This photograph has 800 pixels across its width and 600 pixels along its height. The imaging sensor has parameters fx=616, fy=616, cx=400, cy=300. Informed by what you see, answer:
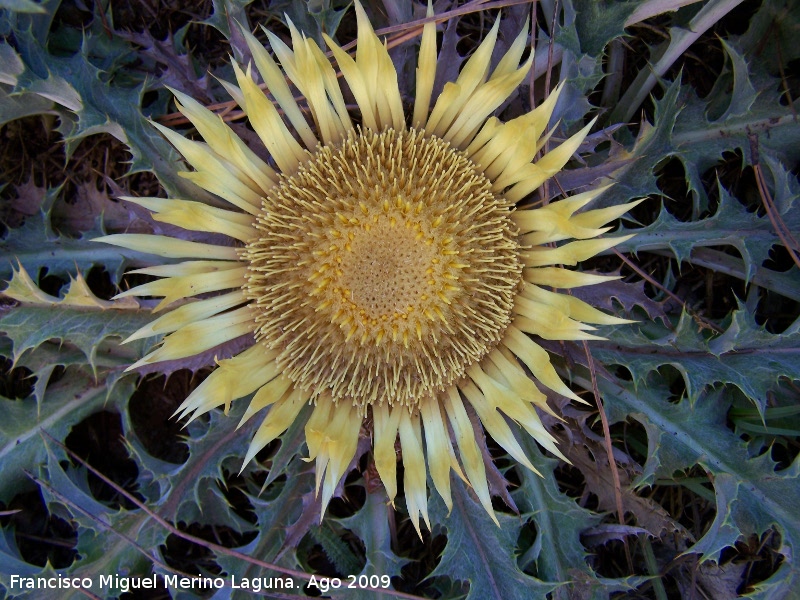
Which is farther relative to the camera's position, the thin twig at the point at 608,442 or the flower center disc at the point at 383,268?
the thin twig at the point at 608,442

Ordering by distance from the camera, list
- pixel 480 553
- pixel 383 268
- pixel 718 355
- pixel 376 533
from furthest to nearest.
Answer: pixel 376 533, pixel 480 553, pixel 718 355, pixel 383 268

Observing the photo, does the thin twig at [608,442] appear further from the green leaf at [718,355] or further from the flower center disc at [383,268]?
the flower center disc at [383,268]

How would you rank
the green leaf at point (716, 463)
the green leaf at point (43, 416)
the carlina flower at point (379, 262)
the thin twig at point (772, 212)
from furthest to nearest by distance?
the green leaf at point (43, 416) → the thin twig at point (772, 212) → the green leaf at point (716, 463) → the carlina flower at point (379, 262)

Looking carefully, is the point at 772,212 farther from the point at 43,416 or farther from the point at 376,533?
the point at 43,416

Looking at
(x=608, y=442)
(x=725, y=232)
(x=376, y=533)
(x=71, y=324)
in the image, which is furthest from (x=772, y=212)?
(x=71, y=324)

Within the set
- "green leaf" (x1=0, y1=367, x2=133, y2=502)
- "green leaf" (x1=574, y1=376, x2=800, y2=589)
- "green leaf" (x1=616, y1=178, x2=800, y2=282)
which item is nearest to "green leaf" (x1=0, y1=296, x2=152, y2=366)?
"green leaf" (x1=0, y1=367, x2=133, y2=502)

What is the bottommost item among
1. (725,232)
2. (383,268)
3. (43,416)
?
(43,416)

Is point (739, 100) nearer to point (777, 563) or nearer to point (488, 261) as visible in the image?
point (488, 261)

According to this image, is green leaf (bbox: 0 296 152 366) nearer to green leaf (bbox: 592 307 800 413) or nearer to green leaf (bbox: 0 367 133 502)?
green leaf (bbox: 0 367 133 502)

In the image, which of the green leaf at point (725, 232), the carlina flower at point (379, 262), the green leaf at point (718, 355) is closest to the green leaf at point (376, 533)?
the carlina flower at point (379, 262)
